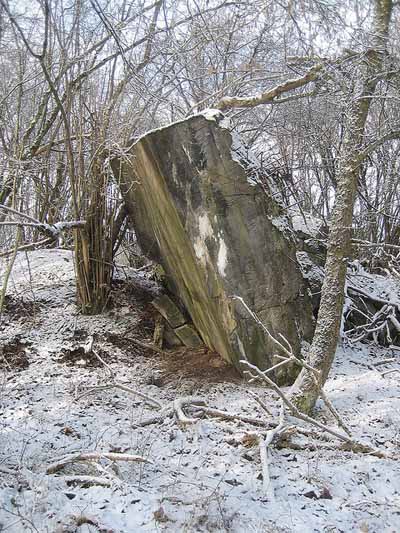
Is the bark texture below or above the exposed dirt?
above

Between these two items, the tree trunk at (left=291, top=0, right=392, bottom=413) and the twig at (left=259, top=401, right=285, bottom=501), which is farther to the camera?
the tree trunk at (left=291, top=0, right=392, bottom=413)

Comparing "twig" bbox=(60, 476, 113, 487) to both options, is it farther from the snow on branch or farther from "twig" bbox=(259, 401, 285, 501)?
the snow on branch

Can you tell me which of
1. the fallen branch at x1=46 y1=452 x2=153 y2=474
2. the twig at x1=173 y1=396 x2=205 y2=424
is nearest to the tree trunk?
the twig at x1=173 y1=396 x2=205 y2=424

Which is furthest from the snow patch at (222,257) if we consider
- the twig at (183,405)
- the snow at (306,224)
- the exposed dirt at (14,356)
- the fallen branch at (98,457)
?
the exposed dirt at (14,356)

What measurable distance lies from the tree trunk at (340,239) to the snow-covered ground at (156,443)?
326 millimetres

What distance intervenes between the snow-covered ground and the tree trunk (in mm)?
326

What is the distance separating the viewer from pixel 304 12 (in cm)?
426

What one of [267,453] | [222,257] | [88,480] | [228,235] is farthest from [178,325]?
[88,480]

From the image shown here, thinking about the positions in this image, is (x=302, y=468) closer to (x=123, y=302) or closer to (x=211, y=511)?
(x=211, y=511)

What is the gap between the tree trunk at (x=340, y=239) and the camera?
13.0 feet

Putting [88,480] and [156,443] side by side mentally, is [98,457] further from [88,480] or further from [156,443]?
[156,443]

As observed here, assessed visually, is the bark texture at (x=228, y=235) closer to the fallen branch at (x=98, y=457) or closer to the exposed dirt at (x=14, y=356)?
the fallen branch at (x=98, y=457)

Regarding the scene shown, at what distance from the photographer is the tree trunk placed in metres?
3.97

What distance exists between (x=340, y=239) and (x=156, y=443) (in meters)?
2.26
